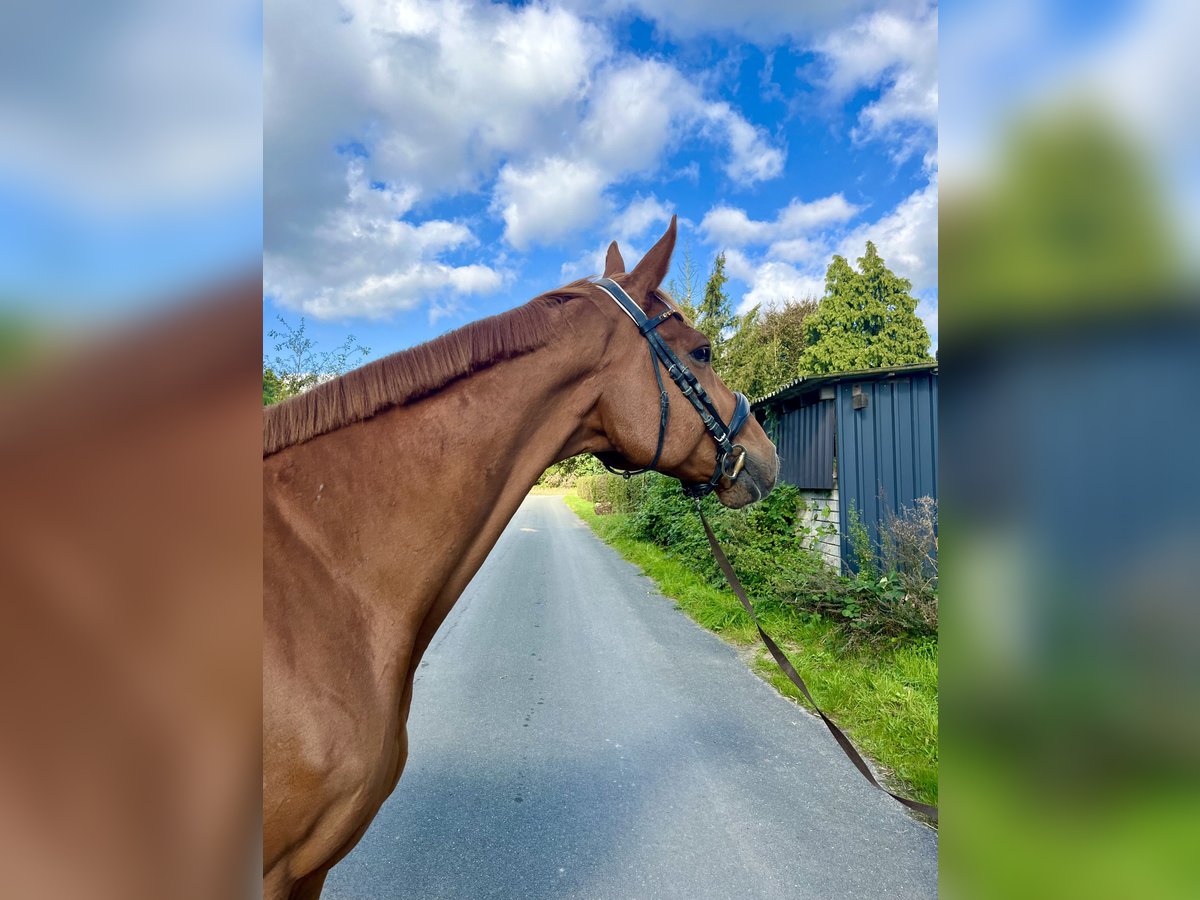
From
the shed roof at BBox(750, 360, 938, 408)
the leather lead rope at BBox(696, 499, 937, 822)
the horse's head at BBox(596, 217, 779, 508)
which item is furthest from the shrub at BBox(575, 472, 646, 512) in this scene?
the horse's head at BBox(596, 217, 779, 508)

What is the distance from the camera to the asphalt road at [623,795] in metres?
2.63

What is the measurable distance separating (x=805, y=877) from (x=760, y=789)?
75 centimetres

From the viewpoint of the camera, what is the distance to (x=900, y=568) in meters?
5.11

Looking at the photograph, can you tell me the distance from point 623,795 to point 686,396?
2.50 m

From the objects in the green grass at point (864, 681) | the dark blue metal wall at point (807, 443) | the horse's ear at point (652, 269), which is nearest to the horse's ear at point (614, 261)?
the horse's ear at point (652, 269)

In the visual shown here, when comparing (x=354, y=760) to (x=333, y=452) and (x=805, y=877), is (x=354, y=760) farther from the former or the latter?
(x=805, y=877)

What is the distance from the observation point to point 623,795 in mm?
3297

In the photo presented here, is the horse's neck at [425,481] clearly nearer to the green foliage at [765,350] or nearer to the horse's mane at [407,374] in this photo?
the horse's mane at [407,374]

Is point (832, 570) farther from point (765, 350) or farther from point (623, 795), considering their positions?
point (765, 350)

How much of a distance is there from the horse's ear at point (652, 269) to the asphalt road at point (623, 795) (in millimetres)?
2522

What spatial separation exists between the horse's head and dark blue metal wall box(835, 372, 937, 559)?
3.93 meters

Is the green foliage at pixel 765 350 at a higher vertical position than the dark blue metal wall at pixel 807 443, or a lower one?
higher

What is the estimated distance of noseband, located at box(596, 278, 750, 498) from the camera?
1.90 m
